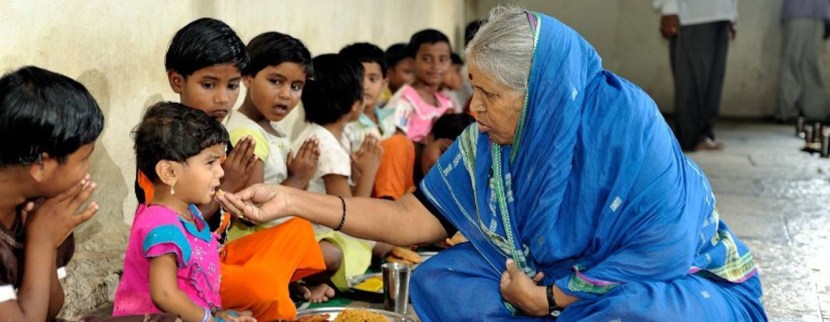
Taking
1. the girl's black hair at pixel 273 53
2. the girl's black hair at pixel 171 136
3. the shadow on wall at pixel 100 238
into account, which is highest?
the girl's black hair at pixel 273 53

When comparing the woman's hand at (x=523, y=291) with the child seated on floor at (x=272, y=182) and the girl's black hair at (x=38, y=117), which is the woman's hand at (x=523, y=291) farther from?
the girl's black hair at (x=38, y=117)

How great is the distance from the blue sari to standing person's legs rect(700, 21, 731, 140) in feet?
22.1

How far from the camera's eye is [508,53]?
9.11 ft

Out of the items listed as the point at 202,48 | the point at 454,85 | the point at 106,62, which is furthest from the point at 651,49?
the point at 202,48

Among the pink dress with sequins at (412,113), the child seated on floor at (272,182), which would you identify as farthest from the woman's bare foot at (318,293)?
the pink dress with sequins at (412,113)

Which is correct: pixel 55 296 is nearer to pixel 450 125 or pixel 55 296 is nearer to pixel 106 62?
pixel 106 62

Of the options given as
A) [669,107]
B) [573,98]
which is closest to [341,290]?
[573,98]

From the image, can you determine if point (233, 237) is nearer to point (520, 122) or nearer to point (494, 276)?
point (494, 276)

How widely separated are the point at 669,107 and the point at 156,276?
10.4 metres

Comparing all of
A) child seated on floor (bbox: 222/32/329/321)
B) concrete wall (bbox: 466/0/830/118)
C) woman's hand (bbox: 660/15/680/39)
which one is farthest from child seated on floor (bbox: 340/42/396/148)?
concrete wall (bbox: 466/0/830/118)

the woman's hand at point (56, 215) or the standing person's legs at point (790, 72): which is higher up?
the woman's hand at point (56, 215)

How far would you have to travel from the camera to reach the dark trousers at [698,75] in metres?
9.41

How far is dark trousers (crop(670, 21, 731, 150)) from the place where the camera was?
941cm

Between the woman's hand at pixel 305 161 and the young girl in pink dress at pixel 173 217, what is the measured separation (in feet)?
2.43
